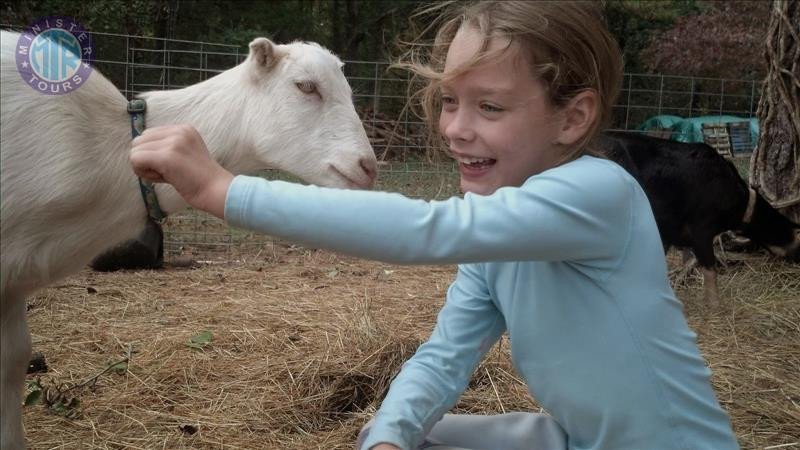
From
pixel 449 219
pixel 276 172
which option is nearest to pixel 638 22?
pixel 276 172

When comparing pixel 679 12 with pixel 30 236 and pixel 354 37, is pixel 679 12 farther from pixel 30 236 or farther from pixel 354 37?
pixel 30 236

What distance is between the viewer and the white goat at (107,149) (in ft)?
6.92

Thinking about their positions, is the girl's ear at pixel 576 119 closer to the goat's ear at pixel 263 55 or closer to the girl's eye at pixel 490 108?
the girl's eye at pixel 490 108

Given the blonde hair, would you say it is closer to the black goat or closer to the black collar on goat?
the black collar on goat

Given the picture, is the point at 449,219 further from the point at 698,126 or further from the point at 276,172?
the point at 698,126

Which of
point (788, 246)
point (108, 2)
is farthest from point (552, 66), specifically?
point (108, 2)

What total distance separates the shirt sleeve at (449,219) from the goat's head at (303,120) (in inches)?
53.7

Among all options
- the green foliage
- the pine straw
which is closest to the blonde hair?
the pine straw

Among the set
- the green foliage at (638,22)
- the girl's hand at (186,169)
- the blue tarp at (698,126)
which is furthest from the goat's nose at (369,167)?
the green foliage at (638,22)

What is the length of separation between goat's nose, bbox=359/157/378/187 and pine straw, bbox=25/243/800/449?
2.86 ft

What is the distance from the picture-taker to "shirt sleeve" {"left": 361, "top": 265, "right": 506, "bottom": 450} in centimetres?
196

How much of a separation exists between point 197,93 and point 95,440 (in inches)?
Result: 52.1

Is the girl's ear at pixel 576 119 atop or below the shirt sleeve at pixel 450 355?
atop

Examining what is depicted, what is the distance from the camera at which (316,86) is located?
292 centimetres
